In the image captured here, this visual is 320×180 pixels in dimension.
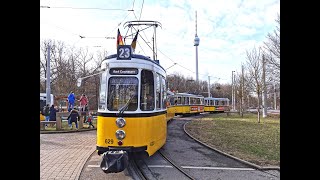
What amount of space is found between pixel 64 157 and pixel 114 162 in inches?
132

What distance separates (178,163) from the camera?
8.23 m

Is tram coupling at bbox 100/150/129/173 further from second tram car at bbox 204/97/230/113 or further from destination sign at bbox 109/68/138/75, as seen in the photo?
second tram car at bbox 204/97/230/113

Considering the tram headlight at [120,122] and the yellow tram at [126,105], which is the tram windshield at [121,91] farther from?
the tram headlight at [120,122]

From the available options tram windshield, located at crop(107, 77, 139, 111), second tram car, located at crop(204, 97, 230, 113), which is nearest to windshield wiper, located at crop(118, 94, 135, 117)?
tram windshield, located at crop(107, 77, 139, 111)

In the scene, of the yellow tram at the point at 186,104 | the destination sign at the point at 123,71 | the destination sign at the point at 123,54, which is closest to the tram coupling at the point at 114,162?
the destination sign at the point at 123,71

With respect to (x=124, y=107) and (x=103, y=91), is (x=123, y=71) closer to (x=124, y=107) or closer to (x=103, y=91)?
(x=103, y=91)

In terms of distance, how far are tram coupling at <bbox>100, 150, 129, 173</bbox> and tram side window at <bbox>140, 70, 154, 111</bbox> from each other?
1632 mm

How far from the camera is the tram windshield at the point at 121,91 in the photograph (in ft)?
23.7

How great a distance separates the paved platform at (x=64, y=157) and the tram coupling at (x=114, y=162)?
36.3 inches
